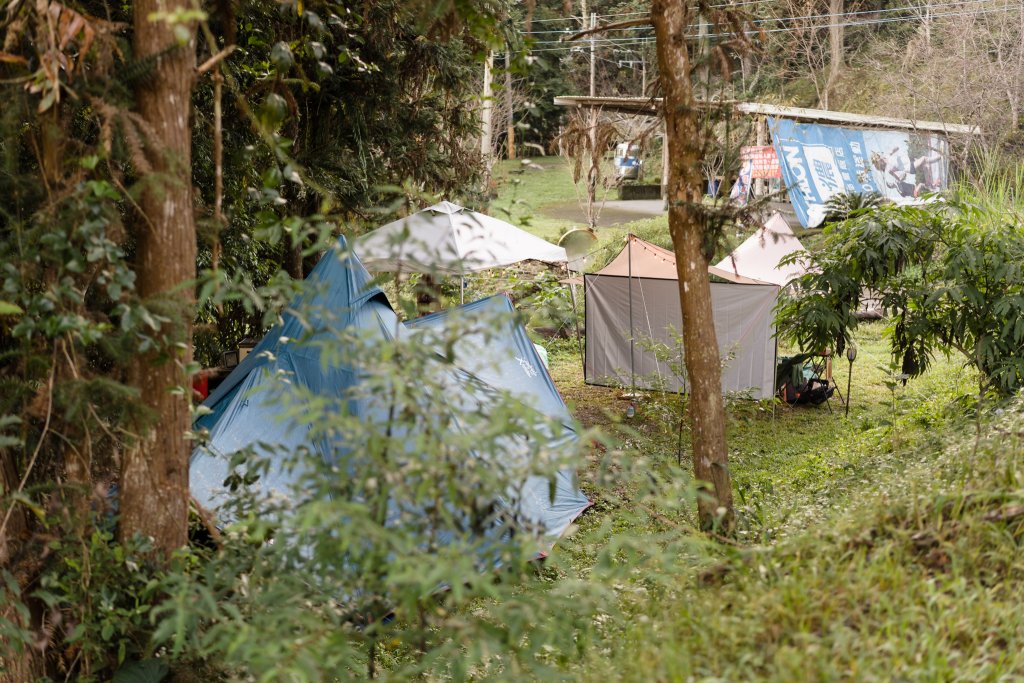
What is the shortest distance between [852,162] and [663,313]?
8412 mm

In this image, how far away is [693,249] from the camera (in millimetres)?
4977

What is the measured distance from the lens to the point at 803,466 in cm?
701

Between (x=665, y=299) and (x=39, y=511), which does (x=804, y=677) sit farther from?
(x=665, y=299)

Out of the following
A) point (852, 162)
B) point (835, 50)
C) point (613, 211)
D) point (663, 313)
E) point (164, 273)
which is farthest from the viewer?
point (613, 211)

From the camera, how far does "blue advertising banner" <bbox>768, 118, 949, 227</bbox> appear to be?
50.0 feet

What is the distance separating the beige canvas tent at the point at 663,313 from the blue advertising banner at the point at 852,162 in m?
5.05

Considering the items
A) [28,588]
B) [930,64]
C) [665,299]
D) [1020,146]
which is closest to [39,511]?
[28,588]

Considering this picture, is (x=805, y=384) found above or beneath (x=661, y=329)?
beneath

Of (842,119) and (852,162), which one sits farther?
(842,119)

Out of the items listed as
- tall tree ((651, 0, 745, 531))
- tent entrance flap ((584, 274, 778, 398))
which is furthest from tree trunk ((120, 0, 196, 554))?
tent entrance flap ((584, 274, 778, 398))

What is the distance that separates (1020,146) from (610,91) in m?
15.7

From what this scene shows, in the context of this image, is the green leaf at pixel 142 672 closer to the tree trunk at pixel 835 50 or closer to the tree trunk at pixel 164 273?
the tree trunk at pixel 164 273

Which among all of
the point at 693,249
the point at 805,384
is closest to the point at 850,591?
the point at 693,249

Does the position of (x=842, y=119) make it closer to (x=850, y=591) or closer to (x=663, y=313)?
(x=663, y=313)
